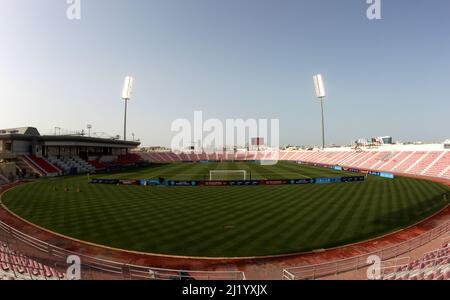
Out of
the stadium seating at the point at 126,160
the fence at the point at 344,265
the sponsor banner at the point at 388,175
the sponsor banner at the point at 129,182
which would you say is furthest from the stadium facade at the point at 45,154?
the sponsor banner at the point at 388,175

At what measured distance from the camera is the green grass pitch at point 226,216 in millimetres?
16581

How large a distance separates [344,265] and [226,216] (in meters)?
11.2

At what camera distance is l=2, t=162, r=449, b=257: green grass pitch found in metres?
16.6

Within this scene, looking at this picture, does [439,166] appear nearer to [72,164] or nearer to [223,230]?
[223,230]

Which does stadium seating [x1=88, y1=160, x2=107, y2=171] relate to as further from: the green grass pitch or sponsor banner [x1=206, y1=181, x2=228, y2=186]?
sponsor banner [x1=206, y1=181, x2=228, y2=186]

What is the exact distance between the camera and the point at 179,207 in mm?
26125

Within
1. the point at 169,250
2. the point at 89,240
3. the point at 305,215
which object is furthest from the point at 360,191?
the point at 89,240

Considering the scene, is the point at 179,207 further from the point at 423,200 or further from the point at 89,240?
the point at 423,200

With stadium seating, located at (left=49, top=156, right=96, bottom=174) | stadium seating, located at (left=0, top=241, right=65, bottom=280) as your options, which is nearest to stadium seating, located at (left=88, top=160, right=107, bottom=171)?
stadium seating, located at (left=49, top=156, right=96, bottom=174)

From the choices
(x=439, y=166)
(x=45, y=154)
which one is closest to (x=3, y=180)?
(x=45, y=154)

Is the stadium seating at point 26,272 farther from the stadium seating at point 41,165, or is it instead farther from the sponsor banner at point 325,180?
the stadium seating at point 41,165

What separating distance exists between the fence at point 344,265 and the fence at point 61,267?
2980mm

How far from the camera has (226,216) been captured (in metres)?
22.6
